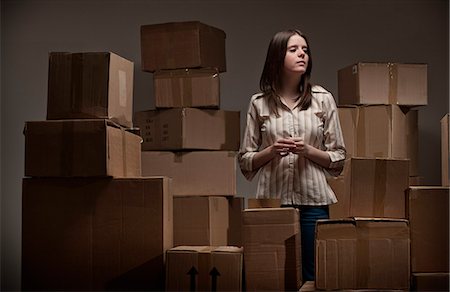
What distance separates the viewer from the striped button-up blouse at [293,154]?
264cm

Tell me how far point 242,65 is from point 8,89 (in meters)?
1.27

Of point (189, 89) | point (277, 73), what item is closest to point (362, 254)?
point (277, 73)

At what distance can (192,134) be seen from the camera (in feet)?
11.6

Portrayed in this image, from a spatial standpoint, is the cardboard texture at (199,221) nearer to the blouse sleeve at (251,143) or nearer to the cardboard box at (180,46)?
the cardboard box at (180,46)

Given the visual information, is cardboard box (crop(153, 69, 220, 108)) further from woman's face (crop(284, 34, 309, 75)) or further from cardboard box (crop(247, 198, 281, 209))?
cardboard box (crop(247, 198, 281, 209))

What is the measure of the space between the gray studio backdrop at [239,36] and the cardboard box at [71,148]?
1.37 m

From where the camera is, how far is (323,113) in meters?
2.71

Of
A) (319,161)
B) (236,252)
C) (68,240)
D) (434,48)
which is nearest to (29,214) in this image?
(68,240)

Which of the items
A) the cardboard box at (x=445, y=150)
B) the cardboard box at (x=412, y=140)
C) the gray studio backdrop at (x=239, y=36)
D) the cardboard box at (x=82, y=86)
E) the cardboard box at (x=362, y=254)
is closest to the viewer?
the cardboard box at (x=362, y=254)

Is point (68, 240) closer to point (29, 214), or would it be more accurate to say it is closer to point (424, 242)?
point (29, 214)

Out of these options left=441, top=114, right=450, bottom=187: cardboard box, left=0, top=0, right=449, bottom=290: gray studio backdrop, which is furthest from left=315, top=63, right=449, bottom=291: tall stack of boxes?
left=0, top=0, right=449, bottom=290: gray studio backdrop

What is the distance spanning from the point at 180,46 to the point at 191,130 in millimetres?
417

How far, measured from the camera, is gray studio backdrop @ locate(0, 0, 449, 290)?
405cm

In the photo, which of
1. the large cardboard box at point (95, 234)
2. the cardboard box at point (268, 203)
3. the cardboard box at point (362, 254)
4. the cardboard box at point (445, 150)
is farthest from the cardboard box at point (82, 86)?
the cardboard box at point (445, 150)
